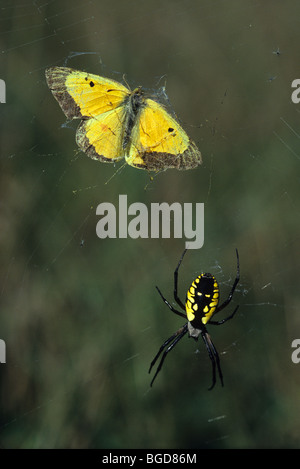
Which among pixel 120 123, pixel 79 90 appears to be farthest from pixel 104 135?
pixel 79 90

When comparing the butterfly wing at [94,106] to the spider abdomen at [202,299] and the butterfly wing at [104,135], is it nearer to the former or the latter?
the butterfly wing at [104,135]

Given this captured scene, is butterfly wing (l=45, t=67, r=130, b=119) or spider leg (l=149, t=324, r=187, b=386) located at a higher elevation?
butterfly wing (l=45, t=67, r=130, b=119)

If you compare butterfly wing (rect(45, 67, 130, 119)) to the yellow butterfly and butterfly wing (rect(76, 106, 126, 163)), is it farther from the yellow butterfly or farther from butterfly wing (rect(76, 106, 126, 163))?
butterfly wing (rect(76, 106, 126, 163))

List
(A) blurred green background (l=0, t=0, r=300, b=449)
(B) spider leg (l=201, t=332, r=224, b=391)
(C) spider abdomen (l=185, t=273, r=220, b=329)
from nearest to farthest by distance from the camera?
(C) spider abdomen (l=185, t=273, r=220, b=329), (A) blurred green background (l=0, t=0, r=300, b=449), (B) spider leg (l=201, t=332, r=224, b=391)

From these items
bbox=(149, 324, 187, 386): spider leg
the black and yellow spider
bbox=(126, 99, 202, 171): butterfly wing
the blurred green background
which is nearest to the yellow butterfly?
bbox=(126, 99, 202, 171): butterfly wing

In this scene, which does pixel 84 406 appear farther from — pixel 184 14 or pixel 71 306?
pixel 184 14

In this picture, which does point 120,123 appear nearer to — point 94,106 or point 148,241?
point 94,106
